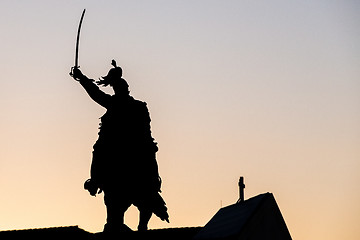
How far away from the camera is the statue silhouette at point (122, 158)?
135 ft

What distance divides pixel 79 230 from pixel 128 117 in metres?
3.02

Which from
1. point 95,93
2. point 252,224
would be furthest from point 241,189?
point 95,93

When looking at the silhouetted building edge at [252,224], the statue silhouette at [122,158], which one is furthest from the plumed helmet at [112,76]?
the silhouetted building edge at [252,224]

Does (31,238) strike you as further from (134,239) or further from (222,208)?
(222,208)

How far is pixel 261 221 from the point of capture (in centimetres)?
4053

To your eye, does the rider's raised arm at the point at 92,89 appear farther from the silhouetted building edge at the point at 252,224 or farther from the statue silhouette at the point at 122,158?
the silhouetted building edge at the point at 252,224

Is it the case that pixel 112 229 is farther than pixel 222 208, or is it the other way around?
pixel 222 208

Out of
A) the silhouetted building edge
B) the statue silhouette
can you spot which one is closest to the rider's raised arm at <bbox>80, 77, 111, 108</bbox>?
the statue silhouette

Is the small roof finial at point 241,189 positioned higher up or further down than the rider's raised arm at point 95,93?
further down

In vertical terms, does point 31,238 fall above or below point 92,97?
below

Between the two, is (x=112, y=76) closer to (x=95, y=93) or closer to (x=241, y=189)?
(x=95, y=93)

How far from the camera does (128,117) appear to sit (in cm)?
4153

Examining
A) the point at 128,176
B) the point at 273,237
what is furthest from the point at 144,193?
the point at 273,237

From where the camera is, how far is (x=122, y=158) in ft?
135
